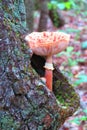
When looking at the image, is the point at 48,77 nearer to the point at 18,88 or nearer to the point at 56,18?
the point at 18,88

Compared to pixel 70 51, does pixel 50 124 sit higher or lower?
higher

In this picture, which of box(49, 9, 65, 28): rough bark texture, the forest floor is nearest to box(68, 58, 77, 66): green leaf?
the forest floor

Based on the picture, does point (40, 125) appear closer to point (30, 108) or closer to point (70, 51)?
point (30, 108)

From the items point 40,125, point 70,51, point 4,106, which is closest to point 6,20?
point 4,106

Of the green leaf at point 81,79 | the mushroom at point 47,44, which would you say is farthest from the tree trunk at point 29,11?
the mushroom at point 47,44

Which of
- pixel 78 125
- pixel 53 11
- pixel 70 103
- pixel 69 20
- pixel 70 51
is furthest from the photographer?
pixel 69 20

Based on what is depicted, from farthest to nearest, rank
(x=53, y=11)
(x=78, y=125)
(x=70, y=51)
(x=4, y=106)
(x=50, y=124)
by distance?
(x=53, y=11)
(x=70, y=51)
(x=78, y=125)
(x=50, y=124)
(x=4, y=106)

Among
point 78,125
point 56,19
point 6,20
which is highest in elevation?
point 6,20

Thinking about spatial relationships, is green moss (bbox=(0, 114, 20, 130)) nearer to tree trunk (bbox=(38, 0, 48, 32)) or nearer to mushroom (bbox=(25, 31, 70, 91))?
mushroom (bbox=(25, 31, 70, 91))
